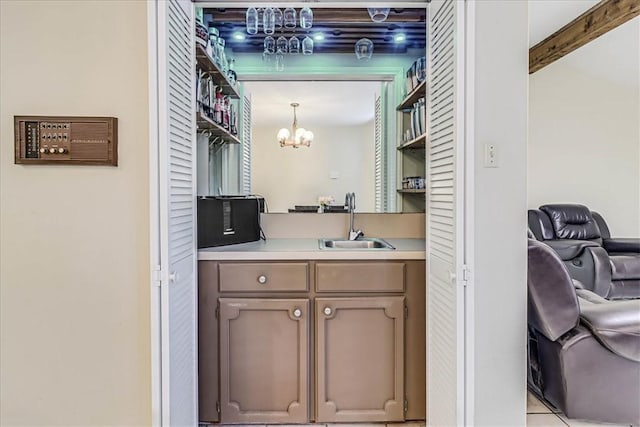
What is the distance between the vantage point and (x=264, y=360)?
1.92 meters

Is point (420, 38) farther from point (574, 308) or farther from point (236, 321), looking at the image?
point (236, 321)

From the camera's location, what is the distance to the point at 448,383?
1.60 metres

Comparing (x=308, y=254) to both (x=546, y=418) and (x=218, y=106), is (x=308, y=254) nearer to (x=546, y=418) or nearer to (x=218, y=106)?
(x=218, y=106)

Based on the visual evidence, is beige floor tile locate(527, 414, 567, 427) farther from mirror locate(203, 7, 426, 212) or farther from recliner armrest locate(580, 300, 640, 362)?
mirror locate(203, 7, 426, 212)

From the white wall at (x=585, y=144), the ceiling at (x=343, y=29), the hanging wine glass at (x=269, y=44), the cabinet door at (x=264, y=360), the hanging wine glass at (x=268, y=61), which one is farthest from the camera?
the white wall at (x=585, y=144)

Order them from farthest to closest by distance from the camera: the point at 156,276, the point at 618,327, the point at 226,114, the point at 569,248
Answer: the point at 569,248, the point at 226,114, the point at 618,327, the point at 156,276

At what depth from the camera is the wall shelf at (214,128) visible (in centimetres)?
208

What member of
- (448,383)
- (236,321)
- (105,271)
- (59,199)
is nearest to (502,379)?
(448,383)

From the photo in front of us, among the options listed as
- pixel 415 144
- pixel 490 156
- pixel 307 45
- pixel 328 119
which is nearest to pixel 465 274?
pixel 490 156

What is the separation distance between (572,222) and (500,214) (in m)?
3.85

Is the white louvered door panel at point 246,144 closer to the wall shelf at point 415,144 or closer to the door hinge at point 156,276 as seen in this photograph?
the wall shelf at point 415,144

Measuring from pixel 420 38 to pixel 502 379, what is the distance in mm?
2026

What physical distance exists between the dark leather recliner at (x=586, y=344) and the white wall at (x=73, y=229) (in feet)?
5.74

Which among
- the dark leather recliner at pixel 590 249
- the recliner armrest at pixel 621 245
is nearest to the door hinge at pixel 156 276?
the dark leather recliner at pixel 590 249
